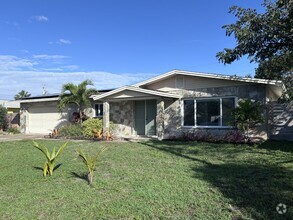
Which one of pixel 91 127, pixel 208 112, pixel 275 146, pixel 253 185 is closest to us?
pixel 253 185

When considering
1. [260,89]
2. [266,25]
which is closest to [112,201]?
[266,25]

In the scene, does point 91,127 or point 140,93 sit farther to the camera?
point 91,127

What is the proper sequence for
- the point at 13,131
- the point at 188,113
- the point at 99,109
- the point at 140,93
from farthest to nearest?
the point at 13,131, the point at 99,109, the point at 140,93, the point at 188,113

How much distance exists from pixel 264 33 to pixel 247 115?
5981 mm

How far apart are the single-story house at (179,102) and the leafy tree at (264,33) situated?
467 centimetres

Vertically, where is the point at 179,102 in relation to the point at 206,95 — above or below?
below

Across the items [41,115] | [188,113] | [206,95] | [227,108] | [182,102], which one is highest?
[206,95]

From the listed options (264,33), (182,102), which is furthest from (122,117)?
(264,33)

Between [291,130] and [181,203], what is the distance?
11.6 m

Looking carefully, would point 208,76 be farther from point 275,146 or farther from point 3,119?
point 3,119

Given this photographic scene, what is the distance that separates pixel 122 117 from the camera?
1916 centimetres

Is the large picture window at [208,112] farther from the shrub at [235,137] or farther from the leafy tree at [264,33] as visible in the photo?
the leafy tree at [264,33]

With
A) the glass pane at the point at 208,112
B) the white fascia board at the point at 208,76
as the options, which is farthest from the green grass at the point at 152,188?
the glass pane at the point at 208,112

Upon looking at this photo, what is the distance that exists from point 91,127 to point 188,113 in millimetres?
6225
